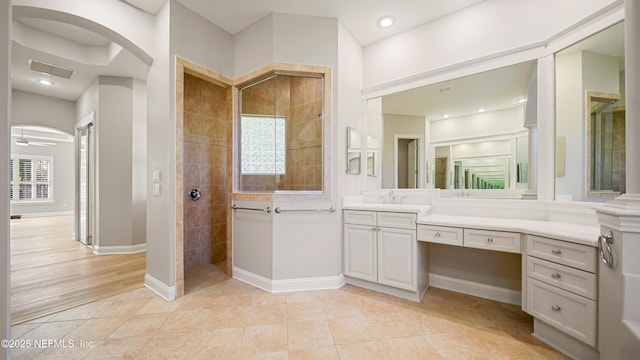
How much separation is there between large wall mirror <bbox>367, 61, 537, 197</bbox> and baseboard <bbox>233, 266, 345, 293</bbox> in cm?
129

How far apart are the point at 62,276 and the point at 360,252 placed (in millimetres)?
3641

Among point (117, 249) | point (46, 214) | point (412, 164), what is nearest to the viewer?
point (412, 164)

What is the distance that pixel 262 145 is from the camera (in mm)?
3232

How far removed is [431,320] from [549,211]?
143 centimetres

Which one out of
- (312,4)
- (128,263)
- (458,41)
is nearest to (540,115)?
(458,41)

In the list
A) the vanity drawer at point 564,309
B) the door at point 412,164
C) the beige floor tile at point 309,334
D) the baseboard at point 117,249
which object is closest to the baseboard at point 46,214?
the baseboard at point 117,249

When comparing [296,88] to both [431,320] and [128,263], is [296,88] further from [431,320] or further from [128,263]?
[128,263]

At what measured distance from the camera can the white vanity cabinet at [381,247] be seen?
2.39 meters

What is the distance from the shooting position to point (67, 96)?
499 centimetres

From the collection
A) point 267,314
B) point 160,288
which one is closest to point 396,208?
point 267,314

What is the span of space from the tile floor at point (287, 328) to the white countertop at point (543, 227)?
31.3 inches

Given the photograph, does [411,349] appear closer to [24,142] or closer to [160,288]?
[160,288]

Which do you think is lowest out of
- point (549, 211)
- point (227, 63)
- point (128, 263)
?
point (128, 263)

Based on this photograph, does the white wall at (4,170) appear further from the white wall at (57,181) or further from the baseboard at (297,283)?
the white wall at (57,181)
